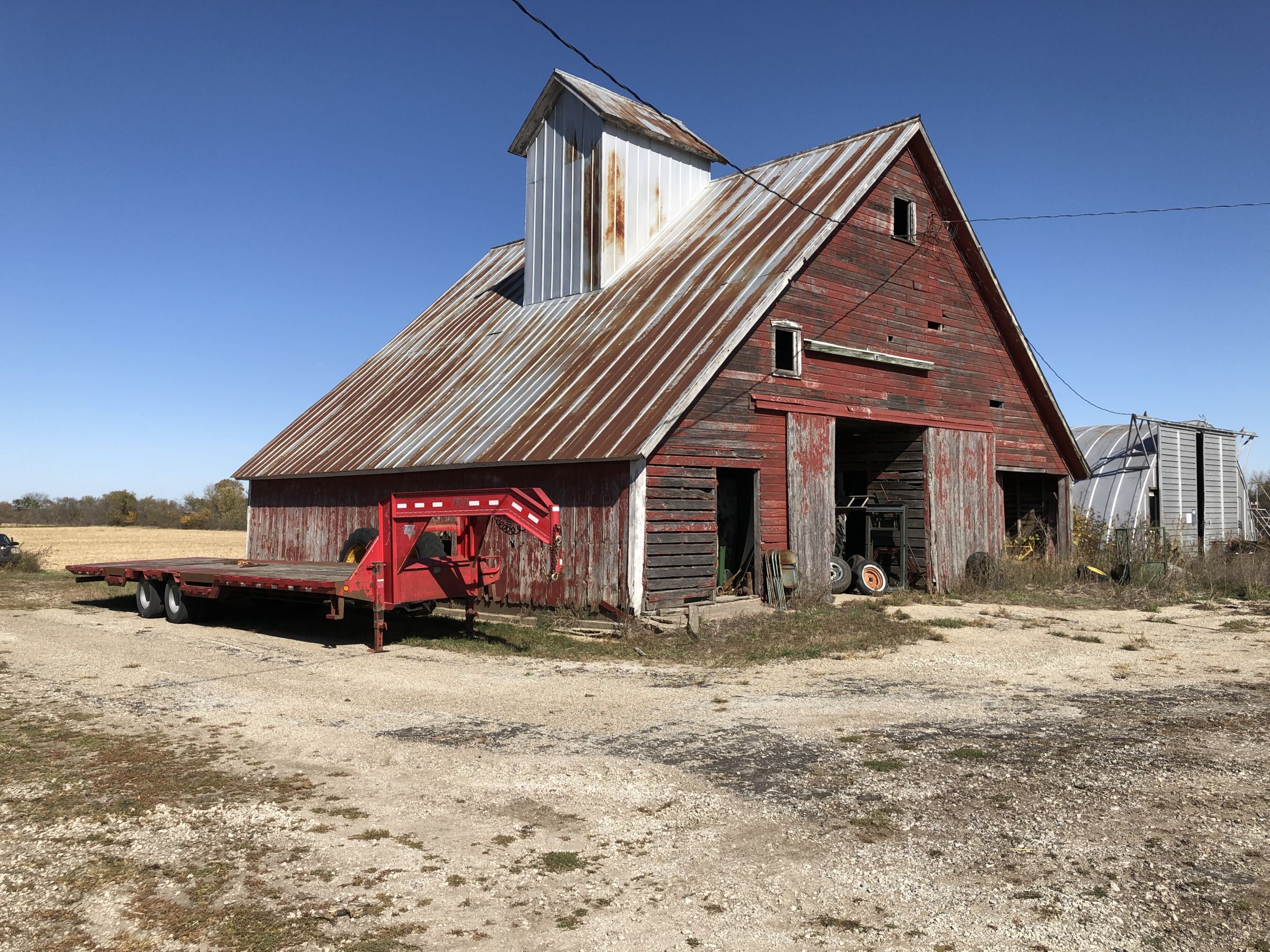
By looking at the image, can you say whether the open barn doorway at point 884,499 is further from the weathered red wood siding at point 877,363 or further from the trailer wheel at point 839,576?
the weathered red wood siding at point 877,363

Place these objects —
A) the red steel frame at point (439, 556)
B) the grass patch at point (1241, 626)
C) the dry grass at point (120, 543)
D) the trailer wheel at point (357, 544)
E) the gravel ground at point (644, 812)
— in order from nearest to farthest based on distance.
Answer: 1. the gravel ground at point (644, 812)
2. the red steel frame at point (439, 556)
3. the grass patch at point (1241, 626)
4. the trailer wheel at point (357, 544)
5. the dry grass at point (120, 543)

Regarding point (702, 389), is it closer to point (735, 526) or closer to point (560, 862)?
point (735, 526)

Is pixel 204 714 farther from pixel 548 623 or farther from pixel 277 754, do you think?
pixel 548 623

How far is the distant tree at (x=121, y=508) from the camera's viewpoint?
285 feet

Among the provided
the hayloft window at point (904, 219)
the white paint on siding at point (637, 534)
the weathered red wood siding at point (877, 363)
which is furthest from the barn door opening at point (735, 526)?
the hayloft window at point (904, 219)

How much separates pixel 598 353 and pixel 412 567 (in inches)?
263

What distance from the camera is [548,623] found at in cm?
1574

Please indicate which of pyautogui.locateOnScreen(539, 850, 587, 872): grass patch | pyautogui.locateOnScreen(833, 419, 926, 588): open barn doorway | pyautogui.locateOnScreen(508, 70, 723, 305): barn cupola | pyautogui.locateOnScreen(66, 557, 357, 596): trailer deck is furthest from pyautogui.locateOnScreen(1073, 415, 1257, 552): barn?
pyautogui.locateOnScreen(539, 850, 587, 872): grass patch

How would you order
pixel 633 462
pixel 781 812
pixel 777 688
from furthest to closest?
pixel 633 462 < pixel 777 688 < pixel 781 812

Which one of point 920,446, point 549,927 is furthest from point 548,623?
point 549,927

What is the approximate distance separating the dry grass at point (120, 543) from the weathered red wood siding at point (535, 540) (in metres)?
9.65

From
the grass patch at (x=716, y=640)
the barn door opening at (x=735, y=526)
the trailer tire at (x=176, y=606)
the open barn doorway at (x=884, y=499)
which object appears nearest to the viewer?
the grass patch at (x=716, y=640)

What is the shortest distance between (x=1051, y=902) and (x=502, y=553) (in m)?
13.9

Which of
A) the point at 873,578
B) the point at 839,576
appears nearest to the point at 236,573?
the point at 839,576
